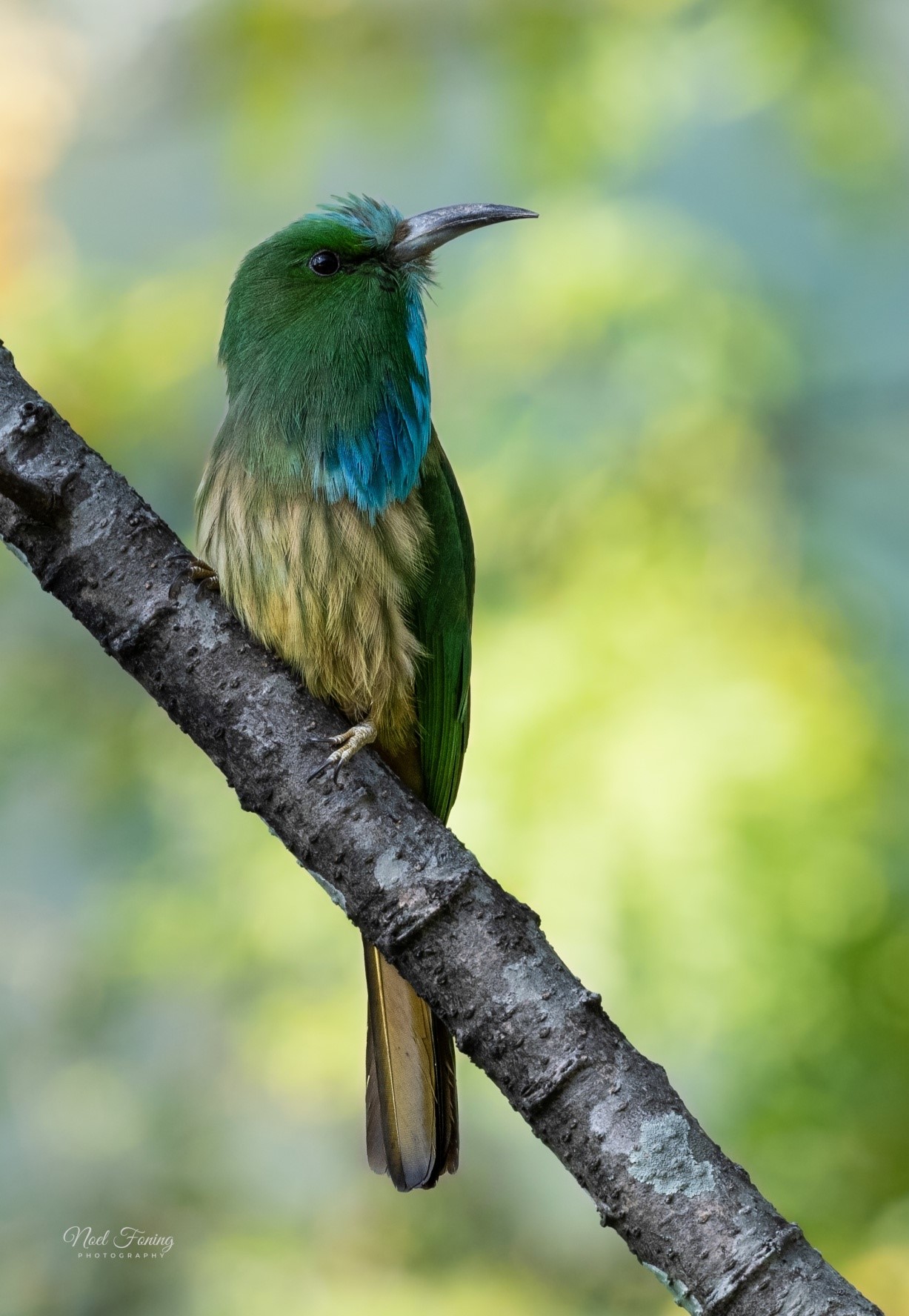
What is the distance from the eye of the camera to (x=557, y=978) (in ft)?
6.10

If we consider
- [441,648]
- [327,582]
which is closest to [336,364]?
[327,582]

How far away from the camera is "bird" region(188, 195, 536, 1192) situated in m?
2.44

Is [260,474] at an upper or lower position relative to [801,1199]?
upper

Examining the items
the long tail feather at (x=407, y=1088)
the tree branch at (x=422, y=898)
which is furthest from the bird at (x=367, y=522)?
the tree branch at (x=422, y=898)

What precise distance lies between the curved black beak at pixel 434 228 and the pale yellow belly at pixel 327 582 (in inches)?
24.8

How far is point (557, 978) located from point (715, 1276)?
43 centimetres

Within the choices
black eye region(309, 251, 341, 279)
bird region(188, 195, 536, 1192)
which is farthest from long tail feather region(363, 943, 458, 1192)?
black eye region(309, 251, 341, 279)

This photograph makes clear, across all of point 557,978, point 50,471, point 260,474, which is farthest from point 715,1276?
point 260,474

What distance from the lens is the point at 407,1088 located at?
95.0 inches

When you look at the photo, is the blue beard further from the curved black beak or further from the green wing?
the curved black beak

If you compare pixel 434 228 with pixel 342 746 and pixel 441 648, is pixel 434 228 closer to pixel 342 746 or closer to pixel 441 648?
pixel 441 648

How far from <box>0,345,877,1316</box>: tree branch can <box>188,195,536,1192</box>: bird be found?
0.27m

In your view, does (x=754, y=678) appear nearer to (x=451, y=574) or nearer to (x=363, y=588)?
(x=451, y=574)

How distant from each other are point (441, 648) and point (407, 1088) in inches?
34.2
